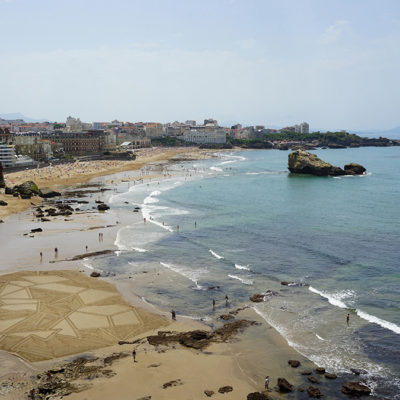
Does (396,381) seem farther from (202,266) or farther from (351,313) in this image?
(202,266)

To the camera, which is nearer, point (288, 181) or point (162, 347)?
point (162, 347)

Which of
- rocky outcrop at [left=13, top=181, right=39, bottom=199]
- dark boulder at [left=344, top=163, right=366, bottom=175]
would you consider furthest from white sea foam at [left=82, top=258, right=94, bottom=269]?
dark boulder at [left=344, top=163, right=366, bottom=175]

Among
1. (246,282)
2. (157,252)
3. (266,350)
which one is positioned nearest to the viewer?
(266,350)

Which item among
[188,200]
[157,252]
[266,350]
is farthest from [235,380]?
[188,200]

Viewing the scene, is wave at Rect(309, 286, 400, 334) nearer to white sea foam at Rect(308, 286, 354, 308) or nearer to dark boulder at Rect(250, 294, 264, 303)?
white sea foam at Rect(308, 286, 354, 308)

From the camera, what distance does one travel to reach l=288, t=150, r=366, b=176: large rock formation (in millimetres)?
98625

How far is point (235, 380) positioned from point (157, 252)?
20689mm

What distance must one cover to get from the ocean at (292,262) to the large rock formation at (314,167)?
2744 centimetres

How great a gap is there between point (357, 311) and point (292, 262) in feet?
32.1

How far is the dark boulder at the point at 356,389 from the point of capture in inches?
705

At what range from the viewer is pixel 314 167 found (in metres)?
99.4

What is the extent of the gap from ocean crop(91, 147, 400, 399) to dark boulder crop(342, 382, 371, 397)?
0.75 m

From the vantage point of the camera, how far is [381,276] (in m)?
31.1

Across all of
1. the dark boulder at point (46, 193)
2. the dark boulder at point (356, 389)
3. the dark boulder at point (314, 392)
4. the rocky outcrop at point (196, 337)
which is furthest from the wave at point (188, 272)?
the dark boulder at point (46, 193)
